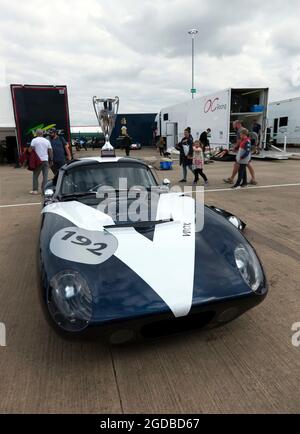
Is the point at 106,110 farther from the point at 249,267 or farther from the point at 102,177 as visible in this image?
the point at 249,267

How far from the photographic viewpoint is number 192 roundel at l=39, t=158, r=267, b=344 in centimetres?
178

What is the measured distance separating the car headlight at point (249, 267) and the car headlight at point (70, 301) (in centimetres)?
102

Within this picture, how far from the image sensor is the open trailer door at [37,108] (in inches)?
512

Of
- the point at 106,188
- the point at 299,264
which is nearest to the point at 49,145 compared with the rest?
the point at 106,188

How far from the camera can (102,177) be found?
3523 millimetres

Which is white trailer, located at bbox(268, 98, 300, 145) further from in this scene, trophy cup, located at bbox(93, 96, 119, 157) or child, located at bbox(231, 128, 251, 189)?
trophy cup, located at bbox(93, 96, 119, 157)

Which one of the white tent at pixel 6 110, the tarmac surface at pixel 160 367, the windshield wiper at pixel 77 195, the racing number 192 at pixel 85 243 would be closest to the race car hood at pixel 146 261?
the racing number 192 at pixel 85 243

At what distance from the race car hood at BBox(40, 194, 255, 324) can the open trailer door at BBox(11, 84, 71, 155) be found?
39.6ft

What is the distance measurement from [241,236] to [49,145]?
6448 millimetres

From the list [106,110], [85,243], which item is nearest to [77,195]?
[85,243]

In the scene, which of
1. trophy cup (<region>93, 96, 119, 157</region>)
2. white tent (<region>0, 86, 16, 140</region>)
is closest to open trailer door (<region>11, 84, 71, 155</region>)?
white tent (<region>0, 86, 16, 140</region>)

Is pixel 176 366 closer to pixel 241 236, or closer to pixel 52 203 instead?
pixel 241 236

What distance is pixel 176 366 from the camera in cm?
196

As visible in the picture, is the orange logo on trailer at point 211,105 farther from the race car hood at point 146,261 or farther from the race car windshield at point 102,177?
the race car hood at point 146,261
